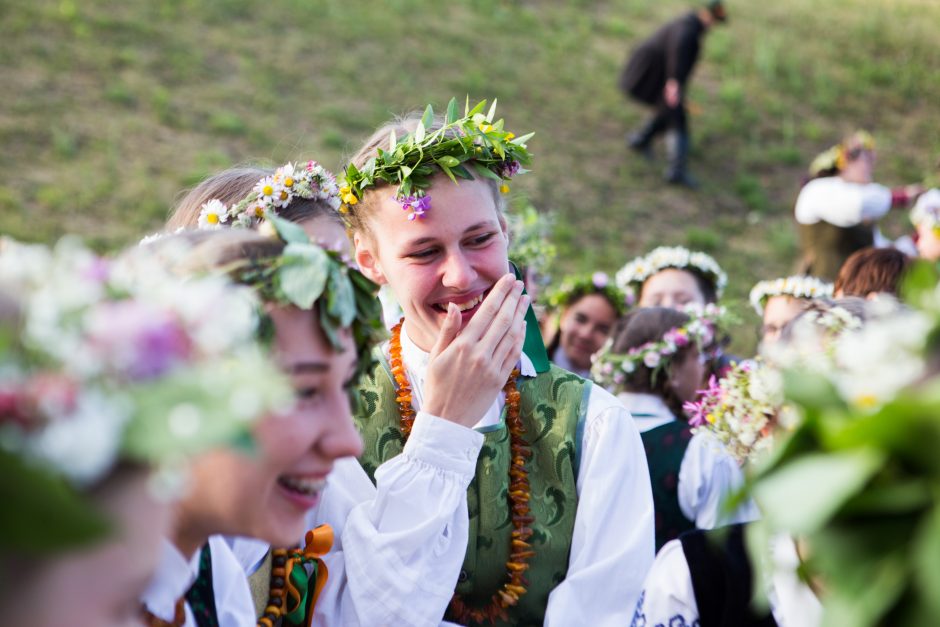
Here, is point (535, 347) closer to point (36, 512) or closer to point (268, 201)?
point (268, 201)

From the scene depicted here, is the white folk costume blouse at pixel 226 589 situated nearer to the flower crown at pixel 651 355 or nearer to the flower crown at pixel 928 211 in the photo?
the flower crown at pixel 651 355

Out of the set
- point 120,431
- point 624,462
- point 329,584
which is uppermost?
point 120,431

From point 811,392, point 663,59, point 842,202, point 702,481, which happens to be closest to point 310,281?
point 811,392

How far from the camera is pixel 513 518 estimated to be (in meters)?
2.39

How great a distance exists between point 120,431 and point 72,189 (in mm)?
8465

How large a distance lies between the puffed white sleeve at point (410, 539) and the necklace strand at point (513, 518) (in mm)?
208

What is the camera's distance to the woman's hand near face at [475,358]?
2232mm

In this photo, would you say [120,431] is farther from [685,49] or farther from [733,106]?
[733,106]

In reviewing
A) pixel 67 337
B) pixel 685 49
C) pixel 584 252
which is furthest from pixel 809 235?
pixel 67 337

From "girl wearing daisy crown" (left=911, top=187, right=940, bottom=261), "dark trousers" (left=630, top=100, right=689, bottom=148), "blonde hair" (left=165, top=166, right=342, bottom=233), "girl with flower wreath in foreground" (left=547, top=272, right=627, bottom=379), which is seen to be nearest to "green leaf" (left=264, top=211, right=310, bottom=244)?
"blonde hair" (left=165, top=166, right=342, bottom=233)

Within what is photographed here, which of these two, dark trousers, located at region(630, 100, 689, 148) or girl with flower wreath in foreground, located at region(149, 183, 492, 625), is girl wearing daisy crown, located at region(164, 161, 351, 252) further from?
dark trousers, located at region(630, 100, 689, 148)

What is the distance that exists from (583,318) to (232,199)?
2538 millimetres

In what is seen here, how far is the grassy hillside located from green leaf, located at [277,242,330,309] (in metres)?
7.16

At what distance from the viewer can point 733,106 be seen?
12656mm
